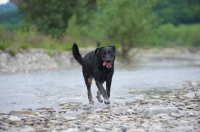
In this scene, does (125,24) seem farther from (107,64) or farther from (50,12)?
(107,64)

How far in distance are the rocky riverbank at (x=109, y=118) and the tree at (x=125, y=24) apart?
22342 mm

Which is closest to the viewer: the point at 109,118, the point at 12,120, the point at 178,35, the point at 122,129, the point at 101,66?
the point at 122,129

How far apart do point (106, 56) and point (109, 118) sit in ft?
6.76

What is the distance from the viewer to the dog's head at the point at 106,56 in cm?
878

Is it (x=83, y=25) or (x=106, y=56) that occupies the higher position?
(x=83, y=25)

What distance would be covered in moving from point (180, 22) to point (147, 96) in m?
95.4

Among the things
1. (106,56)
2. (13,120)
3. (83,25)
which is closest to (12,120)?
(13,120)

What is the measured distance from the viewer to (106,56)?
346 inches

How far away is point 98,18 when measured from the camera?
1275 inches

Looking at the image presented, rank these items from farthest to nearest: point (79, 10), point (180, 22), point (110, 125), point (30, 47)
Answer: point (180, 22)
point (79, 10)
point (30, 47)
point (110, 125)

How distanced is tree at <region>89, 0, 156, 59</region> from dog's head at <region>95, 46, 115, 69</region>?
21713 mm

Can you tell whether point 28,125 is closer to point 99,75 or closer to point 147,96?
point 99,75

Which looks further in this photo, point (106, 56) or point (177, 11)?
point (177, 11)

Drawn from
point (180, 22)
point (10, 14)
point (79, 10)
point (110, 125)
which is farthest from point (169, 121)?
point (180, 22)
